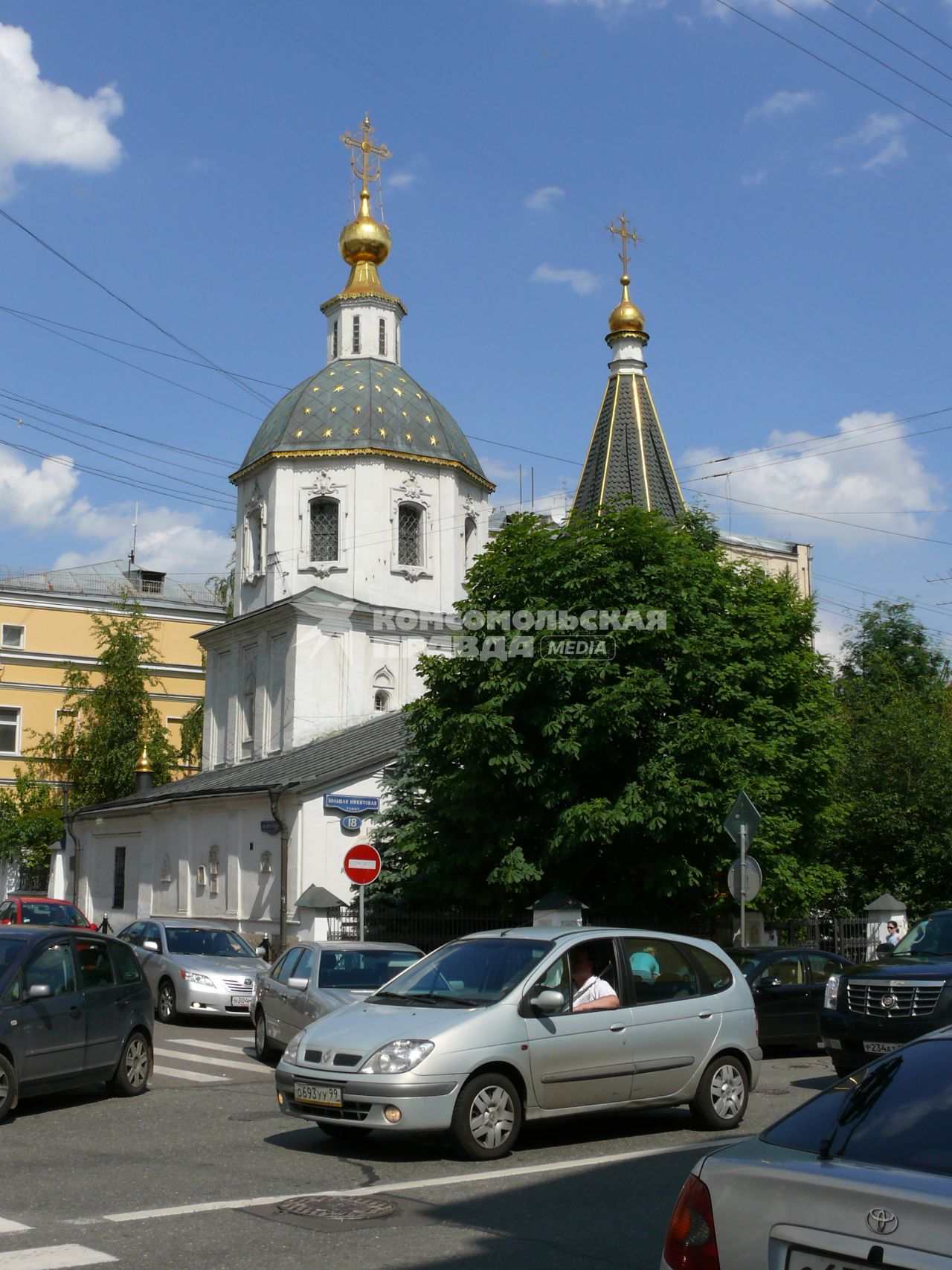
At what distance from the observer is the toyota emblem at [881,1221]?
375 cm

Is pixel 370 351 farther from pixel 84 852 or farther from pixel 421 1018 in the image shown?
pixel 421 1018

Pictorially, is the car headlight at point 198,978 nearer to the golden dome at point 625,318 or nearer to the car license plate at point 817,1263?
the car license plate at point 817,1263

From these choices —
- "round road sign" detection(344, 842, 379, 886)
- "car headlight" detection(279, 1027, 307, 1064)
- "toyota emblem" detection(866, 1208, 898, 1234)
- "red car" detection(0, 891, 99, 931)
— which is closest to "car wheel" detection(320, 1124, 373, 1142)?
"car headlight" detection(279, 1027, 307, 1064)

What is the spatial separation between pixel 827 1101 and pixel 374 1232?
3354 millimetres

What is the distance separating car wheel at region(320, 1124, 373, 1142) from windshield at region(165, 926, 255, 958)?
12149 mm

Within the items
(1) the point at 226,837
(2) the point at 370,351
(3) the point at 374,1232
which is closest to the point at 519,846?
(1) the point at 226,837

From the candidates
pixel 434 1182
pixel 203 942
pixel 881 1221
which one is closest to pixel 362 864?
pixel 203 942

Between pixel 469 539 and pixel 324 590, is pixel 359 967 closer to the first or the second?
pixel 324 590

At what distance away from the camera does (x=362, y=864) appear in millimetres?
21609

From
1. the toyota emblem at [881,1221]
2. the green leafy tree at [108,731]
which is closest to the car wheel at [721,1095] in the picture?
the toyota emblem at [881,1221]

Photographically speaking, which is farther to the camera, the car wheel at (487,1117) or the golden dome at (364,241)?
the golden dome at (364,241)

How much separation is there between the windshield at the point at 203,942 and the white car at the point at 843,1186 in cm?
1847

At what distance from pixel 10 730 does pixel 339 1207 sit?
48.4m

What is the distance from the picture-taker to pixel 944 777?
32.6 metres
